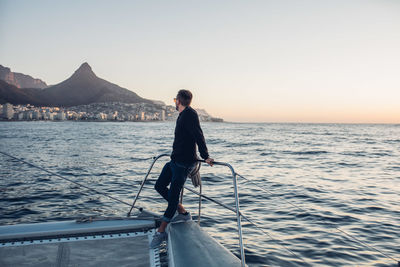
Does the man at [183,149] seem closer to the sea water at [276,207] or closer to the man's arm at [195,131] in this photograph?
the man's arm at [195,131]

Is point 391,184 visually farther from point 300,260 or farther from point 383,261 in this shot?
point 300,260

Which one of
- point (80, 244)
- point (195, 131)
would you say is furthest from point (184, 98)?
point (80, 244)

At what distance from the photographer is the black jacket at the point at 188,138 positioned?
4090 mm

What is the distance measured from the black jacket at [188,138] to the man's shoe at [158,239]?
102 centimetres

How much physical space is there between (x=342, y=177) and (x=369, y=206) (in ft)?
20.3

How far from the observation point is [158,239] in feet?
13.4

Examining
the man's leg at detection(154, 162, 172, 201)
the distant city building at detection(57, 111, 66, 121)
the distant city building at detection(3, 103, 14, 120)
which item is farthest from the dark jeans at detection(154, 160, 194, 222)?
the distant city building at detection(57, 111, 66, 121)

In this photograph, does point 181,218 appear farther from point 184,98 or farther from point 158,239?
point 184,98

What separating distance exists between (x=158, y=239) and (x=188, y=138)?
141cm

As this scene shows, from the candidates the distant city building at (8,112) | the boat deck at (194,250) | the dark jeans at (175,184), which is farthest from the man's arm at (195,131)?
the distant city building at (8,112)

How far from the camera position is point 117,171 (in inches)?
655

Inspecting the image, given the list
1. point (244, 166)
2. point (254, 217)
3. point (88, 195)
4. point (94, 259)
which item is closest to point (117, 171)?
point (88, 195)

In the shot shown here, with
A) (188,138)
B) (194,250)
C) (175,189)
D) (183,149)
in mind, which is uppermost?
(188,138)

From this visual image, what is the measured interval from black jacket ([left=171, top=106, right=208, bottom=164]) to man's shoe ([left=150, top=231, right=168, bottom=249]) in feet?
3.36
